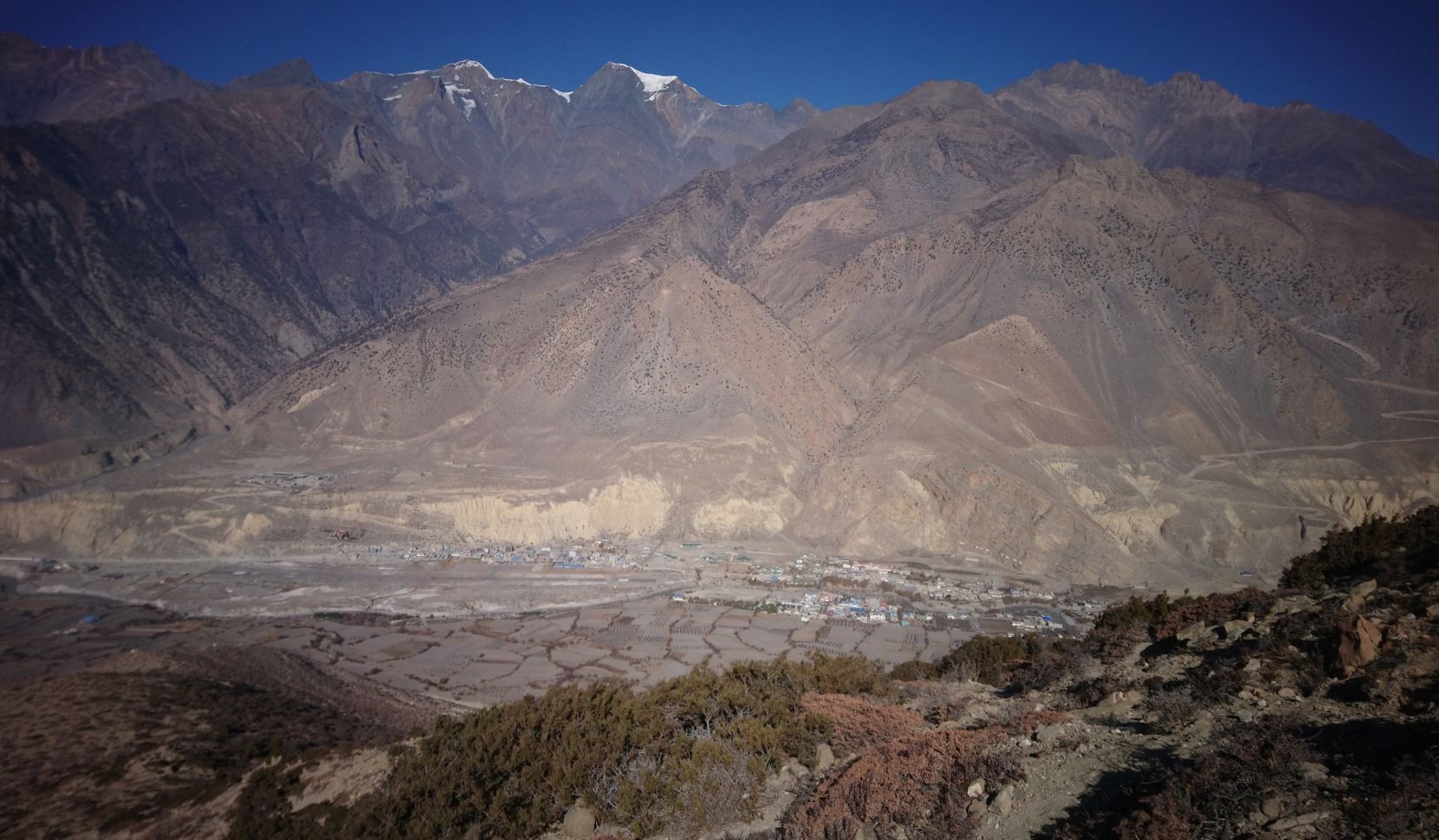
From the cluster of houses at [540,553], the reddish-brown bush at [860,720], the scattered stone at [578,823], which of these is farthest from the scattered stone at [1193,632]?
the cluster of houses at [540,553]

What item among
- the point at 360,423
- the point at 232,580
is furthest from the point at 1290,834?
the point at 360,423

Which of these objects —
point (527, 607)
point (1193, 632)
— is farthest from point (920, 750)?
point (527, 607)

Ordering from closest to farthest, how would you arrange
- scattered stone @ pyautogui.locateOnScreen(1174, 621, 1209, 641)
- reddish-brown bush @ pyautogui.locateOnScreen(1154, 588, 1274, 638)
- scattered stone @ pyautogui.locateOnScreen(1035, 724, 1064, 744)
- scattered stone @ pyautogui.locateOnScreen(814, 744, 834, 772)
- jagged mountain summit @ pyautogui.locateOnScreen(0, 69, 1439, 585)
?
1. scattered stone @ pyautogui.locateOnScreen(1035, 724, 1064, 744)
2. scattered stone @ pyautogui.locateOnScreen(814, 744, 834, 772)
3. scattered stone @ pyautogui.locateOnScreen(1174, 621, 1209, 641)
4. reddish-brown bush @ pyautogui.locateOnScreen(1154, 588, 1274, 638)
5. jagged mountain summit @ pyautogui.locateOnScreen(0, 69, 1439, 585)

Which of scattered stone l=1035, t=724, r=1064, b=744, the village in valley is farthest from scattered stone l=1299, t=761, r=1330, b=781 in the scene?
the village in valley

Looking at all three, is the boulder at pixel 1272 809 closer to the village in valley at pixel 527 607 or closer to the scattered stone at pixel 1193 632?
the scattered stone at pixel 1193 632

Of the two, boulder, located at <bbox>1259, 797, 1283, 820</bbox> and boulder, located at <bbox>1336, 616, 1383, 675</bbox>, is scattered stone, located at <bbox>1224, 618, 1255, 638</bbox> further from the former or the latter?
boulder, located at <bbox>1259, 797, 1283, 820</bbox>

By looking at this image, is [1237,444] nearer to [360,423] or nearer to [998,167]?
[998,167]

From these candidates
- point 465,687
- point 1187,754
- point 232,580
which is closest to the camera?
point 1187,754
